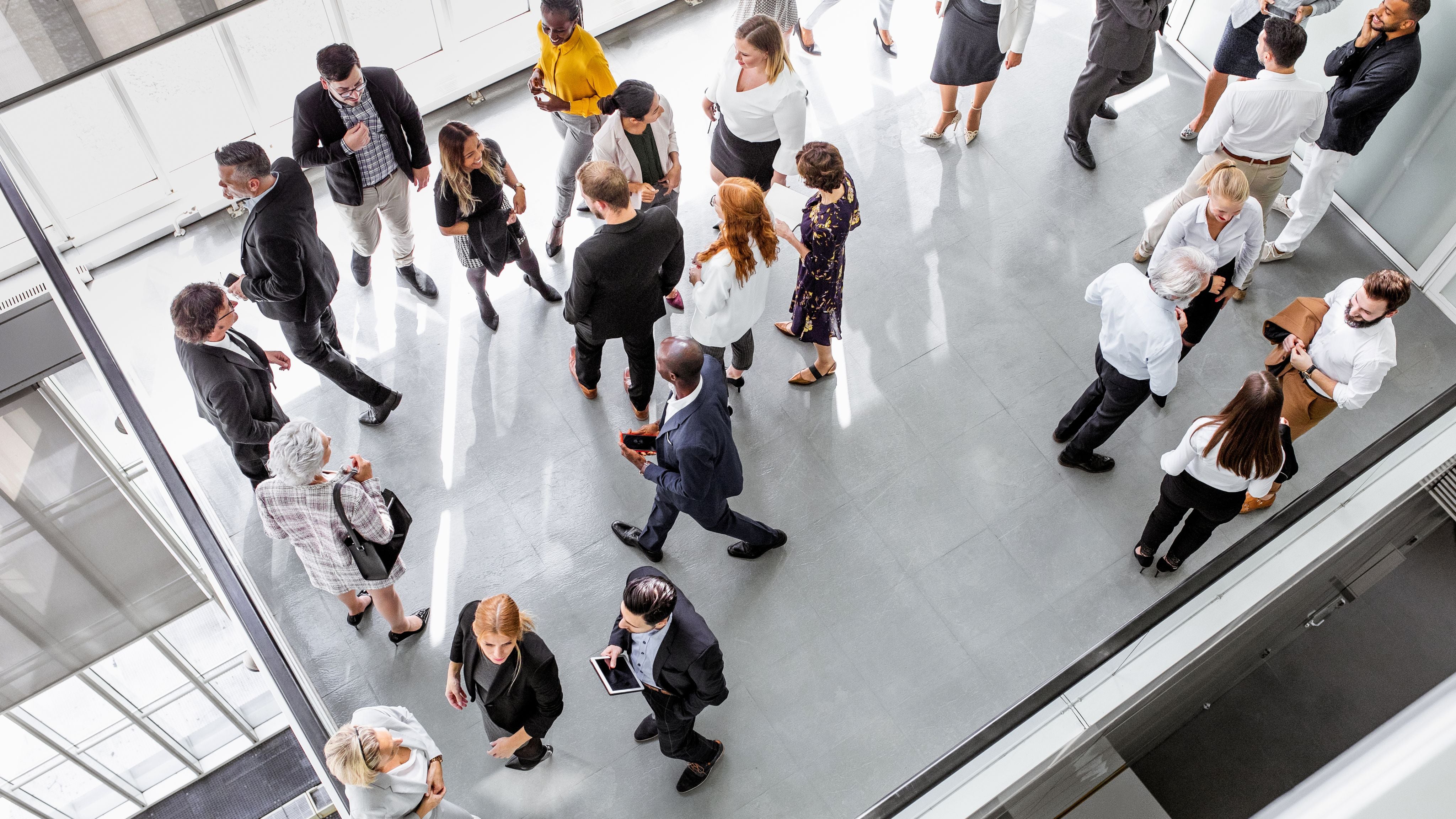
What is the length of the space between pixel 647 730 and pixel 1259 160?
461cm

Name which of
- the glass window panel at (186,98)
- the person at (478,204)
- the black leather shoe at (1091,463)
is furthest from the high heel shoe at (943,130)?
the glass window panel at (186,98)

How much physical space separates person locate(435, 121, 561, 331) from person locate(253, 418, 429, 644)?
151 cm

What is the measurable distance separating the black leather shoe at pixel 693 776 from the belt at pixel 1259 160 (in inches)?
171

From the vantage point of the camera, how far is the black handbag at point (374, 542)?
3986mm

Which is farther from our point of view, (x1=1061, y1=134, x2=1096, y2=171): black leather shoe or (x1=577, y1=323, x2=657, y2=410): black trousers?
(x1=1061, y1=134, x2=1096, y2=171): black leather shoe

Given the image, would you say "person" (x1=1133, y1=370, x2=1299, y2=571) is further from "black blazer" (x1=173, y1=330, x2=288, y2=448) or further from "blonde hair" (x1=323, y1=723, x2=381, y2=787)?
"black blazer" (x1=173, y1=330, x2=288, y2=448)

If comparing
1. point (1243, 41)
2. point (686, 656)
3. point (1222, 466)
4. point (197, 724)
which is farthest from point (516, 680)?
point (1243, 41)

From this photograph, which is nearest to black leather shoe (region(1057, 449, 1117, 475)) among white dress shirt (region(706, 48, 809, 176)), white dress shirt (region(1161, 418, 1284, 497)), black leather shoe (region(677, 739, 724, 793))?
white dress shirt (region(1161, 418, 1284, 497))

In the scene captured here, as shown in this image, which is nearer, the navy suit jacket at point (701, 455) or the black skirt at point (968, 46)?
the navy suit jacket at point (701, 455)

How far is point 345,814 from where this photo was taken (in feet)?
11.1

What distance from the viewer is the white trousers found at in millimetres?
5664

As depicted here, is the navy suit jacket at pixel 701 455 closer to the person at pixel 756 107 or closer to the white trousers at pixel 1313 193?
the person at pixel 756 107

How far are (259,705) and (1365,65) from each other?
24.6 feet

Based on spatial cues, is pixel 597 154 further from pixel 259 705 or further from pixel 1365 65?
pixel 1365 65
